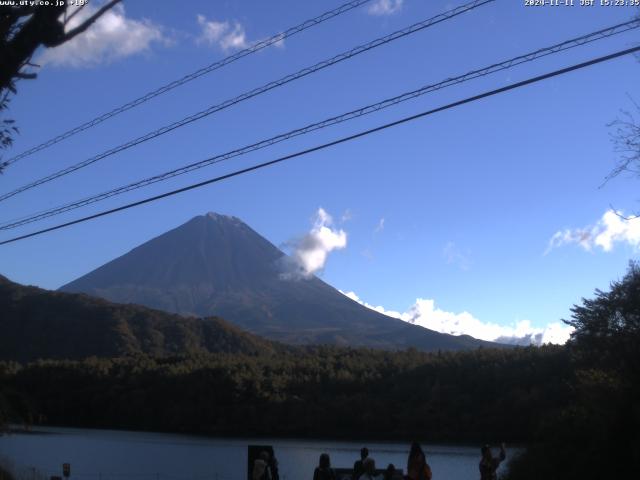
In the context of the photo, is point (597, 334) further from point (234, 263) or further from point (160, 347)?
point (234, 263)

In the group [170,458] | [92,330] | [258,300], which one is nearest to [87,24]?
[170,458]

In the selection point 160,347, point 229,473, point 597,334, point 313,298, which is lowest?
point 229,473

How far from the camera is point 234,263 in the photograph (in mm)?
198875

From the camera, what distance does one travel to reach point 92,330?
90750 mm

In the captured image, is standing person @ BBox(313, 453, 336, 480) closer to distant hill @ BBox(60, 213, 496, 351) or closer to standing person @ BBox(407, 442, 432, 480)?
standing person @ BBox(407, 442, 432, 480)

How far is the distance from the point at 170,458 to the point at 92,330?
176ft

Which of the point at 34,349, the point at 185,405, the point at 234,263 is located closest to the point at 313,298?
the point at 234,263

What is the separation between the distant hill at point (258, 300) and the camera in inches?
6314

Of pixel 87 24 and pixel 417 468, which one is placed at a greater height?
pixel 87 24

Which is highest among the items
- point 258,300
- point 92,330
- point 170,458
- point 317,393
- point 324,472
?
point 258,300

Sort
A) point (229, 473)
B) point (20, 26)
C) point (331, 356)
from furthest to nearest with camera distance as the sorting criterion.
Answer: point (331, 356), point (229, 473), point (20, 26)

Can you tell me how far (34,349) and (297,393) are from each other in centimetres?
3521

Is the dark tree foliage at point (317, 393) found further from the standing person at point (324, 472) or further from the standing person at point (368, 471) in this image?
the standing person at point (368, 471)

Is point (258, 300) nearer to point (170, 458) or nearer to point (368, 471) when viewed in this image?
point (170, 458)
